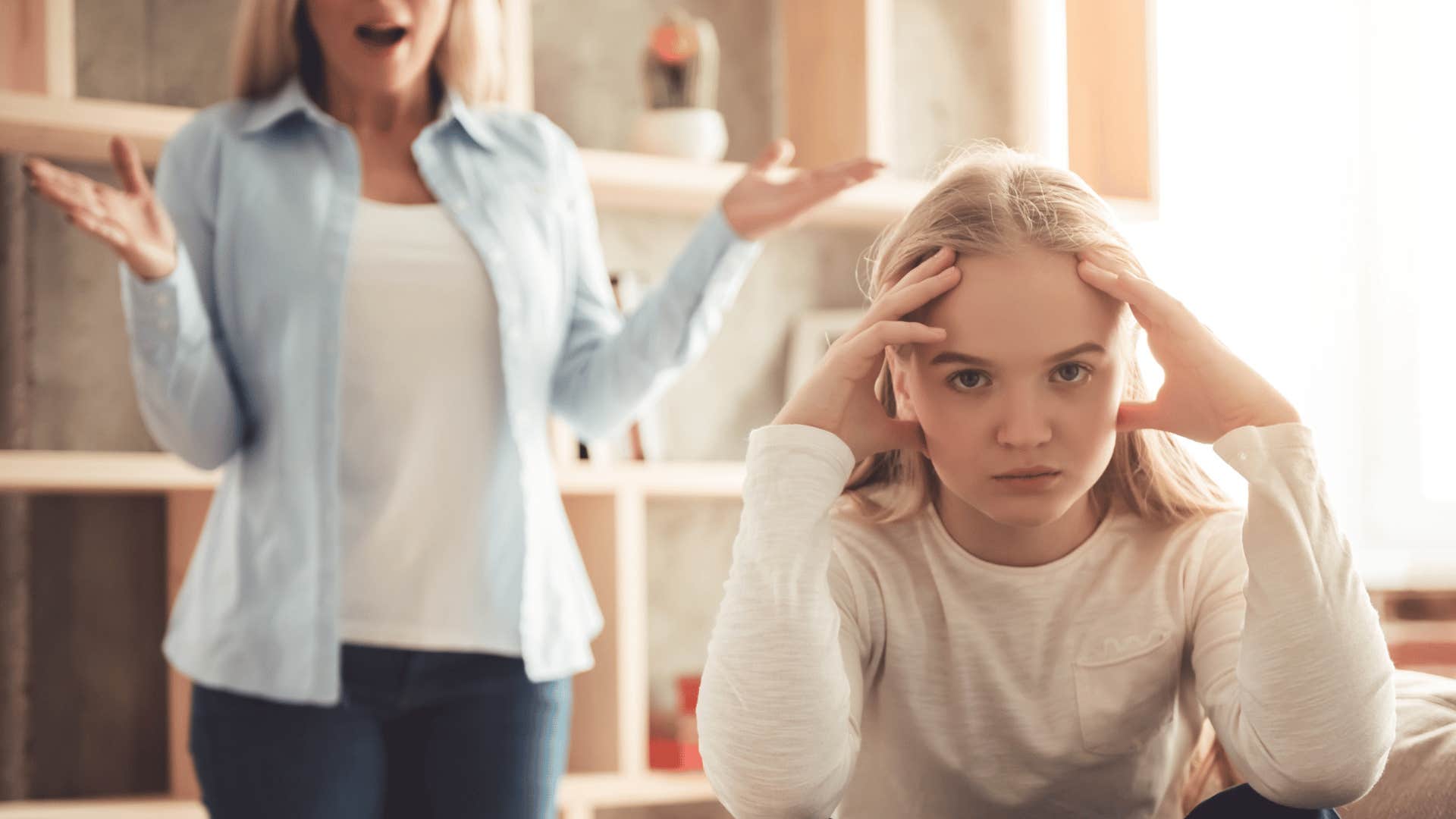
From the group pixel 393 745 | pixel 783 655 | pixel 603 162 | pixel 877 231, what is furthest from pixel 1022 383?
pixel 877 231

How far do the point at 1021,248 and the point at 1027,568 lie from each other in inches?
11.4

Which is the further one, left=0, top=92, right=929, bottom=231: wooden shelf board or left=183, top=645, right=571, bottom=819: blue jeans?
left=0, top=92, right=929, bottom=231: wooden shelf board

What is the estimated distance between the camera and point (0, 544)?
6.63 feet

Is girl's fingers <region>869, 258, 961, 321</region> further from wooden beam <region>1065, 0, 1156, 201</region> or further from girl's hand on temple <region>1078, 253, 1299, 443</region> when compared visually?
wooden beam <region>1065, 0, 1156, 201</region>

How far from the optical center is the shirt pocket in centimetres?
113

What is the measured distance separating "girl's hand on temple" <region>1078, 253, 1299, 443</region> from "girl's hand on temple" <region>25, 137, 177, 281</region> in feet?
2.71

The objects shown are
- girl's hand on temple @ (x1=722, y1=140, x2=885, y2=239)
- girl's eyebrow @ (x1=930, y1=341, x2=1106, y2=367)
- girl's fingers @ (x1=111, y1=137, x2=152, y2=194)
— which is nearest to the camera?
girl's eyebrow @ (x1=930, y1=341, x2=1106, y2=367)

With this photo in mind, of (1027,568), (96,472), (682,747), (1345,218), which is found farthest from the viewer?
(1345,218)

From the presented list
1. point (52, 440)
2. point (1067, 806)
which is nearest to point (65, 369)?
point (52, 440)

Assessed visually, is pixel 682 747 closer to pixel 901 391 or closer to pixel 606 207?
pixel 606 207

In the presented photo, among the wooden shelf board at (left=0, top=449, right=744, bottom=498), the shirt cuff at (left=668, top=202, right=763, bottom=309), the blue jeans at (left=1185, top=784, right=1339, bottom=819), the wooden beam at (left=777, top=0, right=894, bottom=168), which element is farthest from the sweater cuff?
the wooden beam at (left=777, top=0, right=894, bottom=168)

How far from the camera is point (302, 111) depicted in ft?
4.75

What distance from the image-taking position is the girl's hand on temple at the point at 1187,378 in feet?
3.43

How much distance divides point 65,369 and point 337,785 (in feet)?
3.83
